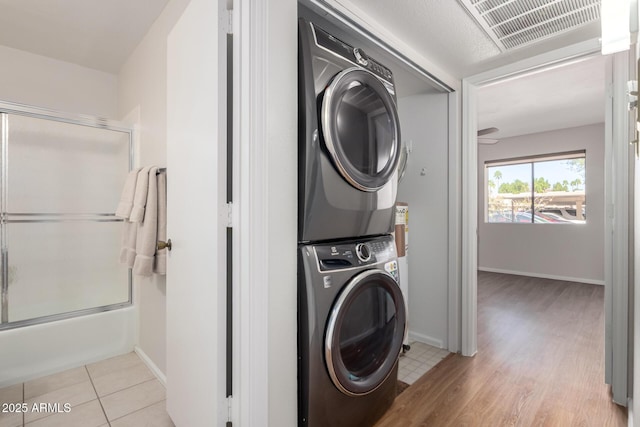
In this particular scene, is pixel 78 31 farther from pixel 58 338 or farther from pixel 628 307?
pixel 628 307

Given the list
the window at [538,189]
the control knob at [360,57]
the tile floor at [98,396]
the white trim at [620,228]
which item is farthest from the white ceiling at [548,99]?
the tile floor at [98,396]

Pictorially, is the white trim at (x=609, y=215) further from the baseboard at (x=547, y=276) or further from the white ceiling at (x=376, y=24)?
the baseboard at (x=547, y=276)

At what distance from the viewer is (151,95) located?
2.00 m

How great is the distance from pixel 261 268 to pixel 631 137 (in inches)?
81.4

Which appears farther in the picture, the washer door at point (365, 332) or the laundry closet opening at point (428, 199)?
the laundry closet opening at point (428, 199)

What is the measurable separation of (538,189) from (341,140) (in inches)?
205

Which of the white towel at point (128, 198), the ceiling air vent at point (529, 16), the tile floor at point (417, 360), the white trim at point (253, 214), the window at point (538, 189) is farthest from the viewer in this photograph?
the window at point (538, 189)

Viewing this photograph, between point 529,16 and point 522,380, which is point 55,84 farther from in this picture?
point 522,380

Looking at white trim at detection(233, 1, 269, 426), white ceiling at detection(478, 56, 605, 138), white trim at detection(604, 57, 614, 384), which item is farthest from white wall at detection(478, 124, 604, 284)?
white trim at detection(233, 1, 269, 426)

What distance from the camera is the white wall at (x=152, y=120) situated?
6.04ft

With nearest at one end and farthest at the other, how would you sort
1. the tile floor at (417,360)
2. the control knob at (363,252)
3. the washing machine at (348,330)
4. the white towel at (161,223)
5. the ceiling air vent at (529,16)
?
the washing machine at (348,330), the control knob at (363,252), the ceiling air vent at (529,16), the white towel at (161,223), the tile floor at (417,360)

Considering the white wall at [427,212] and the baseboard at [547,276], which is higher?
the white wall at [427,212]

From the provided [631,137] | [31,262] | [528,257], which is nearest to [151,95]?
[31,262]

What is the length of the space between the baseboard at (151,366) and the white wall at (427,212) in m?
1.92
